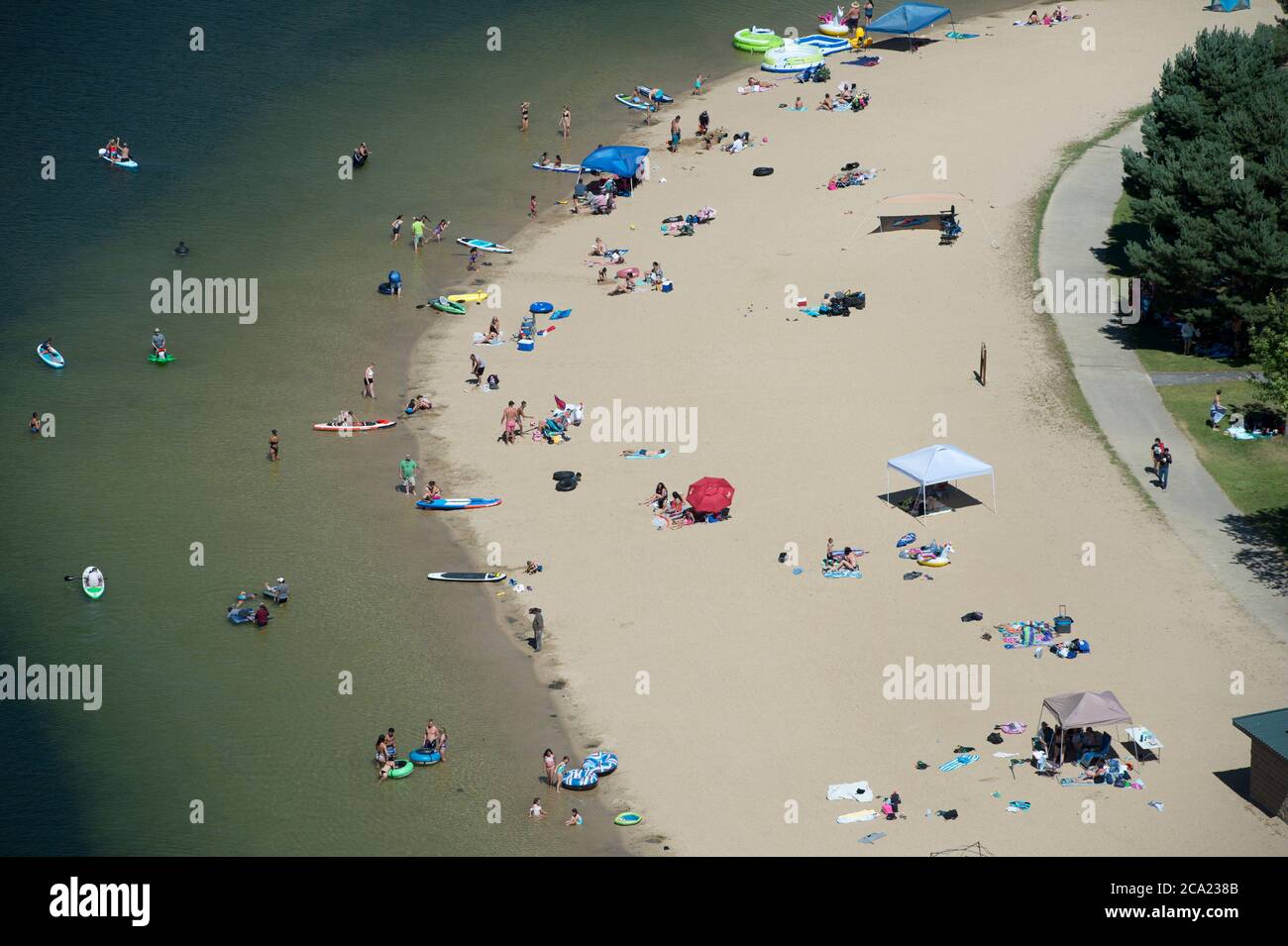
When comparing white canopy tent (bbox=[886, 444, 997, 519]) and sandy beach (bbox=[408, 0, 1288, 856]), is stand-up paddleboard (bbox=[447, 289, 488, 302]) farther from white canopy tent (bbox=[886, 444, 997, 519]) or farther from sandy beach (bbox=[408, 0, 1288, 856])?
white canopy tent (bbox=[886, 444, 997, 519])

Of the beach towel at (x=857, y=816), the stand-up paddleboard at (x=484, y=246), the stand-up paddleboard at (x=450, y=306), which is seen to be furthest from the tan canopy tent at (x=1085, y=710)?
the stand-up paddleboard at (x=484, y=246)

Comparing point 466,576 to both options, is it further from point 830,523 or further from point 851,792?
point 851,792

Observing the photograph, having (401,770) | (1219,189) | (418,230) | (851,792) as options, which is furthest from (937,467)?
(418,230)

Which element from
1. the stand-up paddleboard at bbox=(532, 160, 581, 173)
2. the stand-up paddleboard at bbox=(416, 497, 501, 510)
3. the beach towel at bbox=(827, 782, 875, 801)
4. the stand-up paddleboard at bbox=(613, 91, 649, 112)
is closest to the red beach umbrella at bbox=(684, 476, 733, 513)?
the stand-up paddleboard at bbox=(416, 497, 501, 510)

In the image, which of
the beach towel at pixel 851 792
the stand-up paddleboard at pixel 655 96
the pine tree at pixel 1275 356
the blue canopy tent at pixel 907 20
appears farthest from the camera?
the blue canopy tent at pixel 907 20

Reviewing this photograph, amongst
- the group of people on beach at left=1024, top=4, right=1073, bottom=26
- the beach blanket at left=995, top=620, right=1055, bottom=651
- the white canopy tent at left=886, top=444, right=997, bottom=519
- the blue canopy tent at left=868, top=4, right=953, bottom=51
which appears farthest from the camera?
the group of people on beach at left=1024, top=4, right=1073, bottom=26

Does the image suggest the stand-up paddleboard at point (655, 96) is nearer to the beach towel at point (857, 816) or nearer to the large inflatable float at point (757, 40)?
the large inflatable float at point (757, 40)
